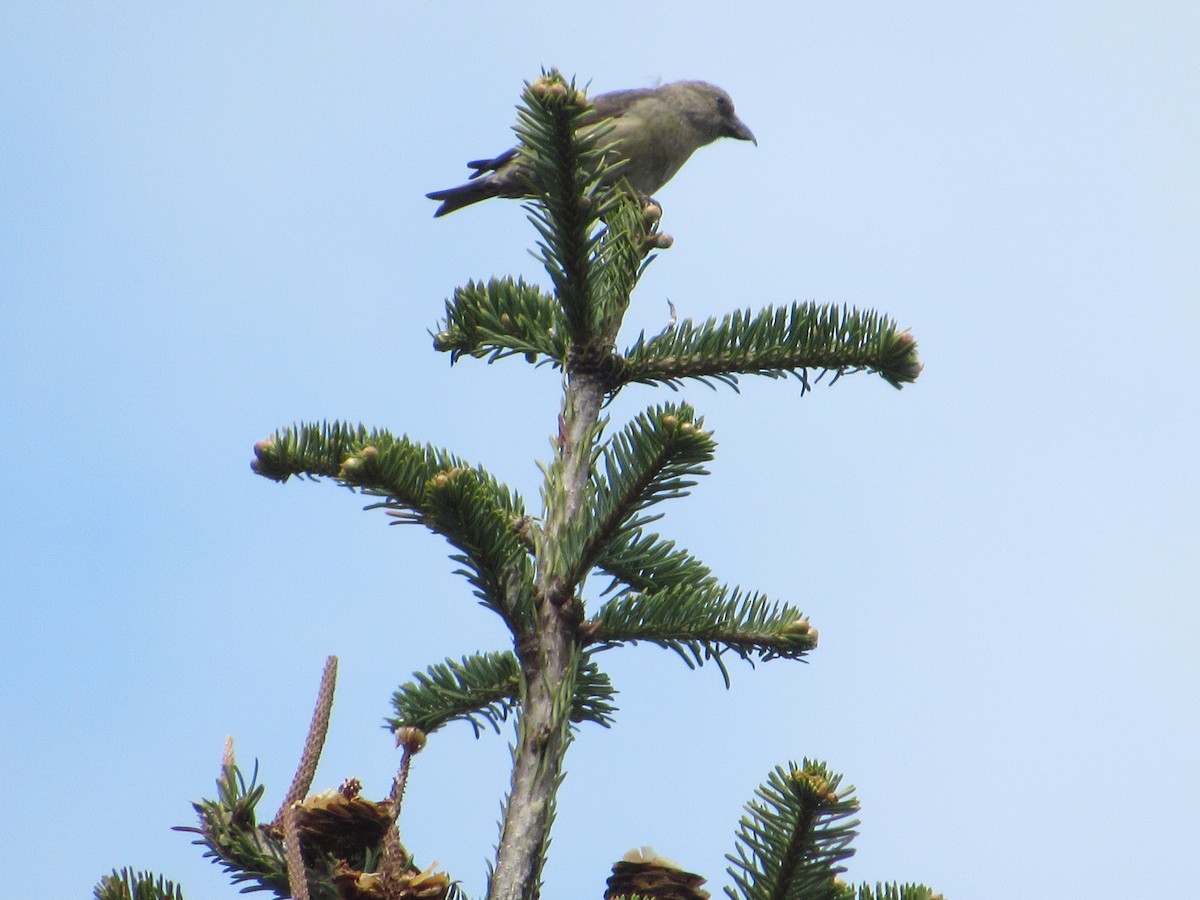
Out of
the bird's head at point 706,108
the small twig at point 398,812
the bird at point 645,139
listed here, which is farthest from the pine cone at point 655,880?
the bird's head at point 706,108

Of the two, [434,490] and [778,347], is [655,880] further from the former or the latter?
[778,347]

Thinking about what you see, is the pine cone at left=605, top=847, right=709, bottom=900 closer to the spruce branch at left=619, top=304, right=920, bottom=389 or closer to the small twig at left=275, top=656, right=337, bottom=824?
the small twig at left=275, top=656, right=337, bottom=824

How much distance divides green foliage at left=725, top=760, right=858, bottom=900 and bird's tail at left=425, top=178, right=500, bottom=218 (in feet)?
17.6

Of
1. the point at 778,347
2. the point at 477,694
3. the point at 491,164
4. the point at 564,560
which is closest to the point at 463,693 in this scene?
the point at 477,694

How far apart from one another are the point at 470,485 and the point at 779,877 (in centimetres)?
89

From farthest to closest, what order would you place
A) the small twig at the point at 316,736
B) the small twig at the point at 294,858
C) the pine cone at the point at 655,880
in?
the pine cone at the point at 655,880 < the small twig at the point at 316,736 < the small twig at the point at 294,858

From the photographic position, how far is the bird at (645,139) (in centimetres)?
697

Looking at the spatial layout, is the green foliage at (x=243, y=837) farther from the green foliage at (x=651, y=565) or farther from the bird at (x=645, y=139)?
the bird at (x=645, y=139)

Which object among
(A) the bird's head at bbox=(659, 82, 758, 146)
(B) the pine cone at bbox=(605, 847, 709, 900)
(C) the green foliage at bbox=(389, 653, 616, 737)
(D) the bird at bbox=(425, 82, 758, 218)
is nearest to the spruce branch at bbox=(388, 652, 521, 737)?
(C) the green foliage at bbox=(389, 653, 616, 737)

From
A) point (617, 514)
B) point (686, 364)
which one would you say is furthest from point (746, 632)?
point (686, 364)

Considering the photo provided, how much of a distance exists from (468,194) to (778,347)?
4597 millimetres

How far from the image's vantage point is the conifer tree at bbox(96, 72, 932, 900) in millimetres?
1899

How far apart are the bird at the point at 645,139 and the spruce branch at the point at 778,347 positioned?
391 centimetres

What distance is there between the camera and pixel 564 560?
7.60 ft
